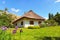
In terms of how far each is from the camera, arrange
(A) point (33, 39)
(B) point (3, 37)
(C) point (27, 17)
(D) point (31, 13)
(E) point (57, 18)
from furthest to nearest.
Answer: (E) point (57, 18) → (D) point (31, 13) → (C) point (27, 17) → (A) point (33, 39) → (B) point (3, 37)

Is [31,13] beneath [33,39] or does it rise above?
above

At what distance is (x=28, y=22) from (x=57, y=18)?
888 cm

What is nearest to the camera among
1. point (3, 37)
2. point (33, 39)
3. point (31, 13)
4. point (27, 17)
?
point (3, 37)

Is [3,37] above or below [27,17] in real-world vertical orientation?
below

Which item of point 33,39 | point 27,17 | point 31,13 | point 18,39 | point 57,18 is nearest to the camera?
point 18,39

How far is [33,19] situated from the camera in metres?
38.1

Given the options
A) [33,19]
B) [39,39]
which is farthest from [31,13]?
[39,39]

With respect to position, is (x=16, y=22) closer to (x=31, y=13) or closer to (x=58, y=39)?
(x=31, y=13)

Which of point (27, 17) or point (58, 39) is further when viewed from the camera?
point (27, 17)

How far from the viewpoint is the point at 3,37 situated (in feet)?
25.1

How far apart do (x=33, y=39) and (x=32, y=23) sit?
25.3m

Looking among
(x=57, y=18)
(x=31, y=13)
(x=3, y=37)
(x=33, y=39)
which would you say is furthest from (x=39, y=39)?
(x=57, y=18)

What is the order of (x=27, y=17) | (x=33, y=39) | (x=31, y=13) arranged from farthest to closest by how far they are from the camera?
(x=31, y=13), (x=27, y=17), (x=33, y=39)

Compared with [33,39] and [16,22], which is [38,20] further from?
[33,39]
